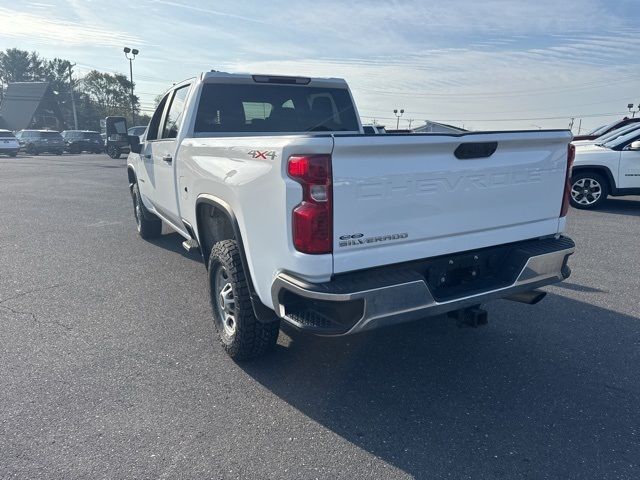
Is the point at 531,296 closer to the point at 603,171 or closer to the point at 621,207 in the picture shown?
the point at 603,171

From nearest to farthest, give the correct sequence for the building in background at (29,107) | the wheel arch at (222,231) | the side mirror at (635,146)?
the wheel arch at (222,231) < the side mirror at (635,146) < the building in background at (29,107)

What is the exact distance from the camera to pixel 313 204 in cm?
254

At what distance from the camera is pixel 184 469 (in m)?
2.46


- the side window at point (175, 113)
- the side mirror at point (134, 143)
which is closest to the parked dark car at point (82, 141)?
the side mirror at point (134, 143)

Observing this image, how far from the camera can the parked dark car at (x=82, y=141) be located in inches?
1336

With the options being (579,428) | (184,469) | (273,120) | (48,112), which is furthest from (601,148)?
(48,112)

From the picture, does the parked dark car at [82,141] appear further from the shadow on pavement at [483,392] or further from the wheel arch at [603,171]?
the shadow on pavement at [483,392]

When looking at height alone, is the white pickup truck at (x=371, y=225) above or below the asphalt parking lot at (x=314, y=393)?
above

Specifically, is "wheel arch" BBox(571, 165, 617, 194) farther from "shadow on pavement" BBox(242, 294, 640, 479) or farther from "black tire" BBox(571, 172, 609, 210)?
"shadow on pavement" BBox(242, 294, 640, 479)

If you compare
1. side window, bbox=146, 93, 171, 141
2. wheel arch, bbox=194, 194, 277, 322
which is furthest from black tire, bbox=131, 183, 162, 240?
wheel arch, bbox=194, 194, 277, 322

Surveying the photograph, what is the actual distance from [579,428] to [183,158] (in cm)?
371

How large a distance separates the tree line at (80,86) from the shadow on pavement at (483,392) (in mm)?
64942

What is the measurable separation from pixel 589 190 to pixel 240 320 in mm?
8957

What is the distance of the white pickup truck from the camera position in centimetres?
256
